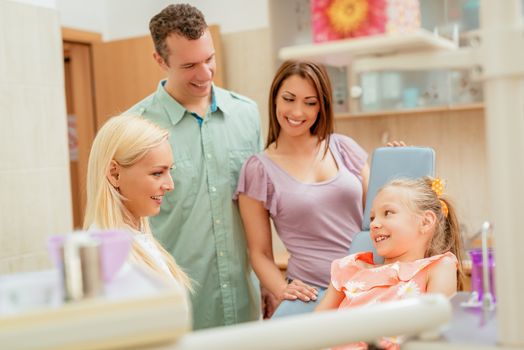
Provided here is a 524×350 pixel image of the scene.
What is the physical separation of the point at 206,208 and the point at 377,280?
2.21ft

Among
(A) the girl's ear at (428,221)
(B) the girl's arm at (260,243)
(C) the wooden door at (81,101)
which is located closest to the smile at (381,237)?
(A) the girl's ear at (428,221)

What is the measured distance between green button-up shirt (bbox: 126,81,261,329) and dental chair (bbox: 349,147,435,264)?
0.47 meters

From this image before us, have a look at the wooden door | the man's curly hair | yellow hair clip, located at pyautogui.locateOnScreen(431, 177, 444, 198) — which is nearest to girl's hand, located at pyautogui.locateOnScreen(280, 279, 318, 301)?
yellow hair clip, located at pyautogui.locateOnScreen(431, 177, 444, 198)

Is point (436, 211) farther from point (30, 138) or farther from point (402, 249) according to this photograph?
point (30, 138)

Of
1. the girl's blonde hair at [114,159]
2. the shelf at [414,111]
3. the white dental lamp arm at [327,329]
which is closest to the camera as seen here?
the white dental lamp arm at [327,329]

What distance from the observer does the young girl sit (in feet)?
6.30

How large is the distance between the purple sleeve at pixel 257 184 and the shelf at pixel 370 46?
50.1 inches

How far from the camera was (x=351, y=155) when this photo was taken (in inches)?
93.8

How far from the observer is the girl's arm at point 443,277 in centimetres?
186

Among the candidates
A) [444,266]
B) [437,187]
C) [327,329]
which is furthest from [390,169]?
[327,329]

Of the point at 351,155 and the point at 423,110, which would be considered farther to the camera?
the point at 423,110

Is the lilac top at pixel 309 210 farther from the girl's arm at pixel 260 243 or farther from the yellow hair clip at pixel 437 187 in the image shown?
the yellow hair clip at pixel 437 187

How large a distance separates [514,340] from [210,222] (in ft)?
4.92

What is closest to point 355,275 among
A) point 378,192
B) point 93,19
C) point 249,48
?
point 378,192
